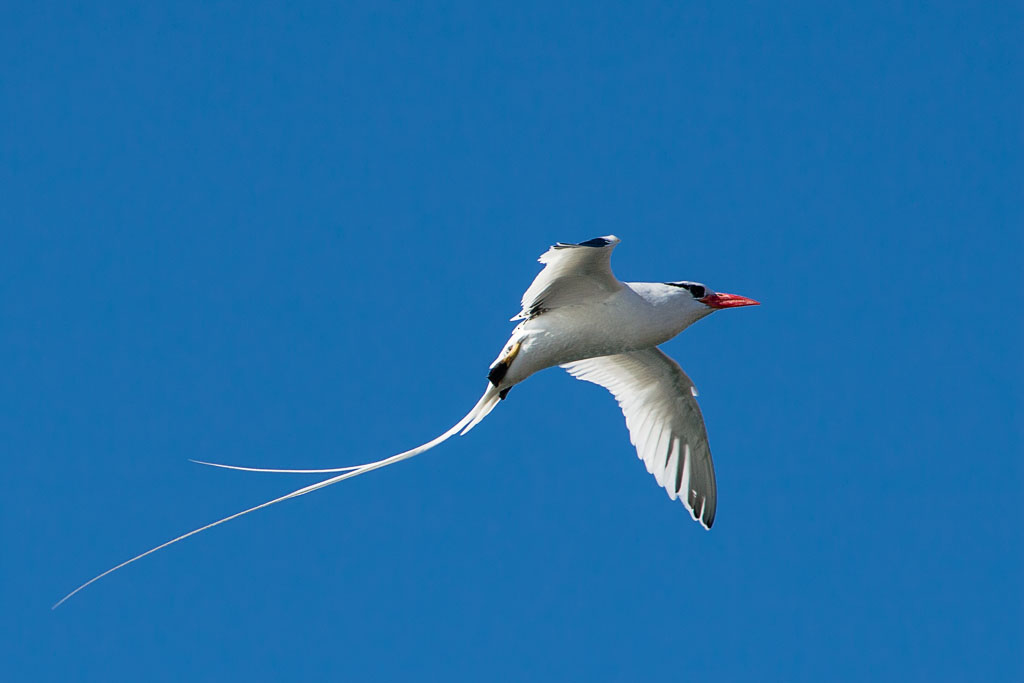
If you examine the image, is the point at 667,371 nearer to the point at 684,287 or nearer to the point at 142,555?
the point at 684,287

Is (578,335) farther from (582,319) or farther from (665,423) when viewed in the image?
(665,423)

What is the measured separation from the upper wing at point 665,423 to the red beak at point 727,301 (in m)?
1.43

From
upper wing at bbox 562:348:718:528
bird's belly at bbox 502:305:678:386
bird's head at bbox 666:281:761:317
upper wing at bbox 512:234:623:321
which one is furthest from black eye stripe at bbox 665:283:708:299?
upper wing at bbox 562:348:718:528

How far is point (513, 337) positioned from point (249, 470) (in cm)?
271

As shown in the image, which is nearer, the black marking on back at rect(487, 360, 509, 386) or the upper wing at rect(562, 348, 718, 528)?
the black marking on back at rect(487, 360, 509, 386)

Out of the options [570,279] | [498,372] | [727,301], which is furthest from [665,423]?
[570,279]

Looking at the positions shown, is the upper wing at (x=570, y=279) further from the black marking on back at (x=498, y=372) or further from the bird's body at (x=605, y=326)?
the black marking on back at (x=498, y=372)

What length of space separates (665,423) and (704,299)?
2.02 metres

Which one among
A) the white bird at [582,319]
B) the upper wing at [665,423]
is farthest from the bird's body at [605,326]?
the upper wing at [665,423]

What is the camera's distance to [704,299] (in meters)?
9.40

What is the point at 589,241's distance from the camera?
802cm

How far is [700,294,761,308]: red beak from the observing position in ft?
30.9

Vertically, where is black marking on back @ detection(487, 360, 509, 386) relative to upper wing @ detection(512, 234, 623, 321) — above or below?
below

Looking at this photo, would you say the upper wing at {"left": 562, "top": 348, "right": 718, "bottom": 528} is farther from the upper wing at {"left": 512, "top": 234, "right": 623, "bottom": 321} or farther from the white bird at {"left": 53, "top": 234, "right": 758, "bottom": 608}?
the upper wing at {"left": 512, "top": 234, "right": 623, "bottom": 321}
